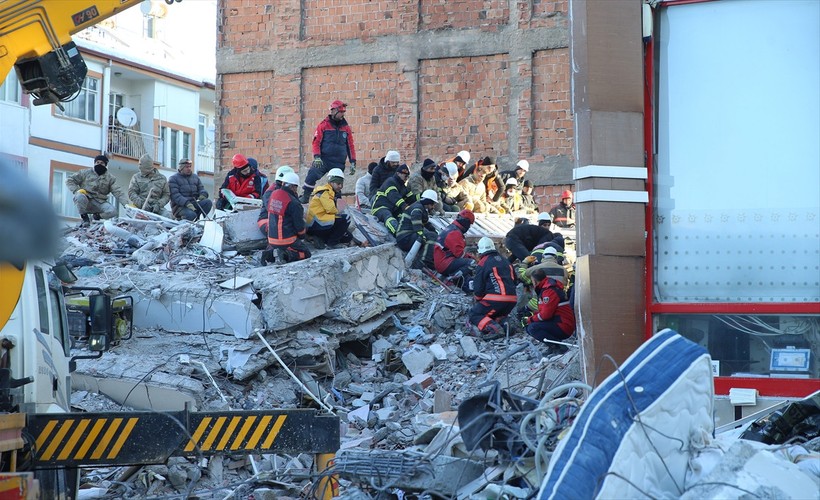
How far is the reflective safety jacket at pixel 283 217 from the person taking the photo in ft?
50.3

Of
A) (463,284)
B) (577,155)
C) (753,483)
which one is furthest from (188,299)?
(753,483)

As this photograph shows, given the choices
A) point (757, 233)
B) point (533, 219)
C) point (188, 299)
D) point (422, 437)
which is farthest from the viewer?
point (533, 219)

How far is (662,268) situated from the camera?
7.15 meters

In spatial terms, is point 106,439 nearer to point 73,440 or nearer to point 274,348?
point 73,440

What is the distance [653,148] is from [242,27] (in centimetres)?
2299

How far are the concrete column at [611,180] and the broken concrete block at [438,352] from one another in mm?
7458

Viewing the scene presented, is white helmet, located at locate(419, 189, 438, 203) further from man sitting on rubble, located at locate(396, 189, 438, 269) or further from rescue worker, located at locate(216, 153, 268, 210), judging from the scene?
rescue worker, located at locate(216, 153, 268, 210)

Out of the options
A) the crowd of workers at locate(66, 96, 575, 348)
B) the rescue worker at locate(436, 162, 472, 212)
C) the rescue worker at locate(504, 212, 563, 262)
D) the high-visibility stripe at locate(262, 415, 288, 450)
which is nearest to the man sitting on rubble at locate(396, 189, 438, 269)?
the crowd of workers at locate(66, 96, 575, 348)

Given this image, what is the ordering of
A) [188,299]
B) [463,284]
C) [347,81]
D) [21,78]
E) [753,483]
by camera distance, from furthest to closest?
1. [347,81]
2. [463,284]
3. [188,299]
4. [21,78]
5. [753,483]

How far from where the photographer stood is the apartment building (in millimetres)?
34469

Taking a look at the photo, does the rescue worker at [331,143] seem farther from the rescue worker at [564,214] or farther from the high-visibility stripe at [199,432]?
the high-visibility stripe at [199,432]

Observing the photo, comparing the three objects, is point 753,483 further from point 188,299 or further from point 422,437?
point 188,299

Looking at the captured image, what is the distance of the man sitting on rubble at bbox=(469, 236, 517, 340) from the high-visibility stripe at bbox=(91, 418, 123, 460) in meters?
7.77

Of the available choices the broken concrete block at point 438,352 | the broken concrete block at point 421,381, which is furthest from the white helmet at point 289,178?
the broken concrete block at point 421,381
